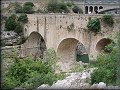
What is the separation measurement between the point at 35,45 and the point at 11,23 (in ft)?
7.63

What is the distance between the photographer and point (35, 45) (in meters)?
25.5

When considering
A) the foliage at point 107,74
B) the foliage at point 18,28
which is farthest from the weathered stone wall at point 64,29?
the foliage at point 107,74

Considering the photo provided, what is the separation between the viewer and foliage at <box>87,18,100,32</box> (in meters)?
20.4

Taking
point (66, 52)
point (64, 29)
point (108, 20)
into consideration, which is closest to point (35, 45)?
point (66, 52)

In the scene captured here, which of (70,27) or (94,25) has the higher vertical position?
(94,25)

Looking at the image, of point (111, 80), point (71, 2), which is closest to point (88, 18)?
point (111, 80)

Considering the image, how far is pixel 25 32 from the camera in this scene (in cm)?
2430

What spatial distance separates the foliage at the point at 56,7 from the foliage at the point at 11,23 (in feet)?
21.5

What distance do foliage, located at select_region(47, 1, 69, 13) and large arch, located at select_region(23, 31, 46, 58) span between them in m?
5.59

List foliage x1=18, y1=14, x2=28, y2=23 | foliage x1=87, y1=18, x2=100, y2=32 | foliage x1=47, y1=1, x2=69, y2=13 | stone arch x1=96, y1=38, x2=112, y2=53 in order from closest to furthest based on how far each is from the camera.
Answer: foliage x1=87, y1=18, x2=100, y2=32 < stone arch x1=96, y1=38, x2=112, y2=53 < foliage x1=18, y1=14, x2=28, y2=23 < foliage x1=47, y1=1, x2=69, y2=13

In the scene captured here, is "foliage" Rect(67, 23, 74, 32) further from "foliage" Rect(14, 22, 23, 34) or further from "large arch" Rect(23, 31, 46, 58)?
"foliage" Rect(14, 22, 23, 34)

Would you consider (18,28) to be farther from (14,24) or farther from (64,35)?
(64,35)

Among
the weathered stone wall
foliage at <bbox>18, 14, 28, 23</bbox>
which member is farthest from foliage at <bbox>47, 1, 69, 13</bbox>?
the weathered stone wall

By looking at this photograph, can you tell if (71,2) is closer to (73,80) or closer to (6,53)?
(6,53)
